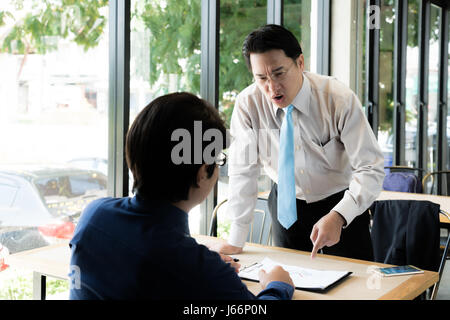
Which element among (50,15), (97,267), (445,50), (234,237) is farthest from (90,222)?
(445,50)

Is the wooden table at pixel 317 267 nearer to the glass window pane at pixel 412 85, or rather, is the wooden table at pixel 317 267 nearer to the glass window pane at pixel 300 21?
the glass window pane at pixel 300 21

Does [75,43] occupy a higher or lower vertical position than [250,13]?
lower

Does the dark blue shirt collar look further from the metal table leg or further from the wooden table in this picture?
the metal table leg

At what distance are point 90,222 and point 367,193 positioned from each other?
1.10m

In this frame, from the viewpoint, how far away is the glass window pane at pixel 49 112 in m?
2.20

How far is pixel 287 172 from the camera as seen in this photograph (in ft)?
6.48

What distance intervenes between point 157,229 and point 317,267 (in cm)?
89

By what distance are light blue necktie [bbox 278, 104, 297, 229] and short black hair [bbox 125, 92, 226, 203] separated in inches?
35.0

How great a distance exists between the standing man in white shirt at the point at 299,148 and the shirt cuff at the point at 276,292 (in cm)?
51

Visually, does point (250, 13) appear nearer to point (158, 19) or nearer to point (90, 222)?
point (158, 19)

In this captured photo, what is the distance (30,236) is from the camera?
2.31 m

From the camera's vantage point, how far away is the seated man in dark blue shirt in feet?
3.39

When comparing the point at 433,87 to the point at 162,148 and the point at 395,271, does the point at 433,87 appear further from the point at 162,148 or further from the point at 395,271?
the point at 162,148

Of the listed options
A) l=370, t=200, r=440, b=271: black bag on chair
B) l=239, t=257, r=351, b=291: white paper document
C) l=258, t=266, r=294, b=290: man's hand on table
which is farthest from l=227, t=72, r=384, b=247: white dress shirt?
l=370, t=200, r=440, b=271: black bag on chair
